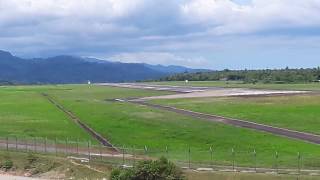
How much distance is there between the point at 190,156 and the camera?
190ft

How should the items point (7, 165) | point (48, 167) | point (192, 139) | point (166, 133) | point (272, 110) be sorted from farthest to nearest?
point (272, 110) → point (166, 133) → point (192, 139) → point (7, 165) → point (48, 167)

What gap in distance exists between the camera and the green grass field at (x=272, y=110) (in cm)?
8281

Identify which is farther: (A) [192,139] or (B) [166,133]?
(B) [166,133]

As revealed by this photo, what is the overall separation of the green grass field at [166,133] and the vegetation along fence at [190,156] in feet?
0.30

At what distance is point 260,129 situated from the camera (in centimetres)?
7688

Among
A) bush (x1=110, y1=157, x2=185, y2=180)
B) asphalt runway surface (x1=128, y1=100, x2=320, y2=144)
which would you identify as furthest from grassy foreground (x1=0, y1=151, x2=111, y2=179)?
asphalt runway surface (x1=128, y1=100, x2=320, y2=144)

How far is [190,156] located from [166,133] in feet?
60.2

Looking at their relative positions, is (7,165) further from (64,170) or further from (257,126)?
(257,126)

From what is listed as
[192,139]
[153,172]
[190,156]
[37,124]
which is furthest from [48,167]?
[37,124]

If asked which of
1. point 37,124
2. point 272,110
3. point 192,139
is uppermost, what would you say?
point 272,110

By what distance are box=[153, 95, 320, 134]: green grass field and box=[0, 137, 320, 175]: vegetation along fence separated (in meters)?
18.6

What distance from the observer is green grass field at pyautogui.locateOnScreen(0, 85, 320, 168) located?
5784 centimetres

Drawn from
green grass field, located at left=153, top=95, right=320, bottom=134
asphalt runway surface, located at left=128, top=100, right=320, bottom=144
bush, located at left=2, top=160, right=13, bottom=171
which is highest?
green grass field, located at left=153, top=95, right=320, bottom=134

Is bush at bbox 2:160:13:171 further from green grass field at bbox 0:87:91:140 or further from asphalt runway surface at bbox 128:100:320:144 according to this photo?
asphalt runway surface at bbox 128:100:320:144
